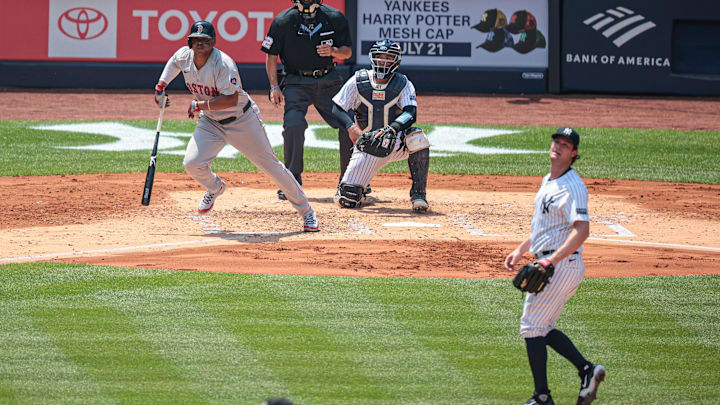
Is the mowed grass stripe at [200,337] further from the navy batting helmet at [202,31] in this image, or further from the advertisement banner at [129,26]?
the advertisement banner at [129,26]

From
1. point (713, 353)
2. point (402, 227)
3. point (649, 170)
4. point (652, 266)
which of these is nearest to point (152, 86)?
point (649, 170)

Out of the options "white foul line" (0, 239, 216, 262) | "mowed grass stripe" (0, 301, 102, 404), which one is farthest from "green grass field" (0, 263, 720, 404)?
"white foul line" (0, 239, 216, 262)

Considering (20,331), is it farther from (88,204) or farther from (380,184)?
(380,184)

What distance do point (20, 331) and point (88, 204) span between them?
4923 mm

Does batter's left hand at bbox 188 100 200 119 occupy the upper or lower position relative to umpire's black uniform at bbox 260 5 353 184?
lower

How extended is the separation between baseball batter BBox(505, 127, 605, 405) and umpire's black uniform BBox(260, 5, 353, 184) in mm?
6247

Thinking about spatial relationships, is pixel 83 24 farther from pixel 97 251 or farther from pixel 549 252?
pixel 549 252

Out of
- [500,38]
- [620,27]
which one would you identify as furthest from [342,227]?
[620,27]

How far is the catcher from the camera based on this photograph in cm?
1027

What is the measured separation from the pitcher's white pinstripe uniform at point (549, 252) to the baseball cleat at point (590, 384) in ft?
1.02

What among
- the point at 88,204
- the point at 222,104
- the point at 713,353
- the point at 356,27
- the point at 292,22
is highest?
the point at 356,27

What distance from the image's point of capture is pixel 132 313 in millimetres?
6621

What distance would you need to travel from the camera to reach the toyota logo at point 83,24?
2133 centimetres

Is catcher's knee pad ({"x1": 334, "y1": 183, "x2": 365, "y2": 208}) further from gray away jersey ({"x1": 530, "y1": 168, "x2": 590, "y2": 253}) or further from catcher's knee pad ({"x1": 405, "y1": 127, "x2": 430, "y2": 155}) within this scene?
gray away jersey ({"x1": 530, "y1": 168, "x2": 590, "y2": 253})
